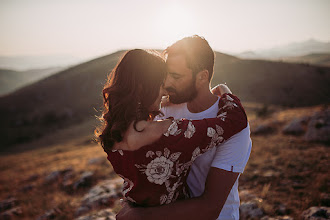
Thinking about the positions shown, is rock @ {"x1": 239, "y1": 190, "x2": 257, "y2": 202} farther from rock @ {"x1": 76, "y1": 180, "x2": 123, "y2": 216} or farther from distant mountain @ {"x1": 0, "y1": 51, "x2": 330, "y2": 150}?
distant mountain @ {"x1": 0, "y1": 51, "x2": 330, "y2": 150}

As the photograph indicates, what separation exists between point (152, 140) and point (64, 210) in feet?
22.2

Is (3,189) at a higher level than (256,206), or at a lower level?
lower

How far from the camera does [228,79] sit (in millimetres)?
59844

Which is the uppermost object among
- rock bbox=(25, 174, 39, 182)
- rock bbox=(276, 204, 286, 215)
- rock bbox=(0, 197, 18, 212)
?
rock bbox=(276, 204, 286, 215)

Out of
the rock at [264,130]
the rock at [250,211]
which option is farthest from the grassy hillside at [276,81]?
the rock at [250,211]

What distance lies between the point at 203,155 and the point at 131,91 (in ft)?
3.98

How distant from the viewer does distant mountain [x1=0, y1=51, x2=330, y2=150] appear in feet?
158

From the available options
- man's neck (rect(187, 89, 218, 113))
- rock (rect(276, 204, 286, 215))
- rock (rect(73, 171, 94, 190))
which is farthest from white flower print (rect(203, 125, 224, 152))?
rock (rect(73, 171, 94, 190))

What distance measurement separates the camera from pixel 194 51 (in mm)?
2750

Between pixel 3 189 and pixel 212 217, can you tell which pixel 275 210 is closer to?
pixel 212 217

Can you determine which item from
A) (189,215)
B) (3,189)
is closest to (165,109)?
(189,215)

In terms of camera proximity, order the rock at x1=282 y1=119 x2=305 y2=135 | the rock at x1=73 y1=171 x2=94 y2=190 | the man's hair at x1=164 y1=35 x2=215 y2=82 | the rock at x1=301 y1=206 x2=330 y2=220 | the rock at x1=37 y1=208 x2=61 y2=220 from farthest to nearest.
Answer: the rock at x1=282 y1=119 x2=305 y2=135 → the rock at x1=73 y1=171 x2=94 y2=190 → the rock at x1=37 y1=208 x2=61 y2=220 → the rock at x1=301 y1=206 x2=330 y2=220 → the man's hair at x1=164 y1=35 x2=215 y2=82

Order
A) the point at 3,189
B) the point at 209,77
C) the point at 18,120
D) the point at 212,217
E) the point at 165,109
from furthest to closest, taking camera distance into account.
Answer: the point at 18,120 → the point at 3,189 → the point at 165,109 → the point at 209,77 → the point at 212,217

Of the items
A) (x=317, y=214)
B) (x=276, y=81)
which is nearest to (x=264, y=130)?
(x=317, y=214)
